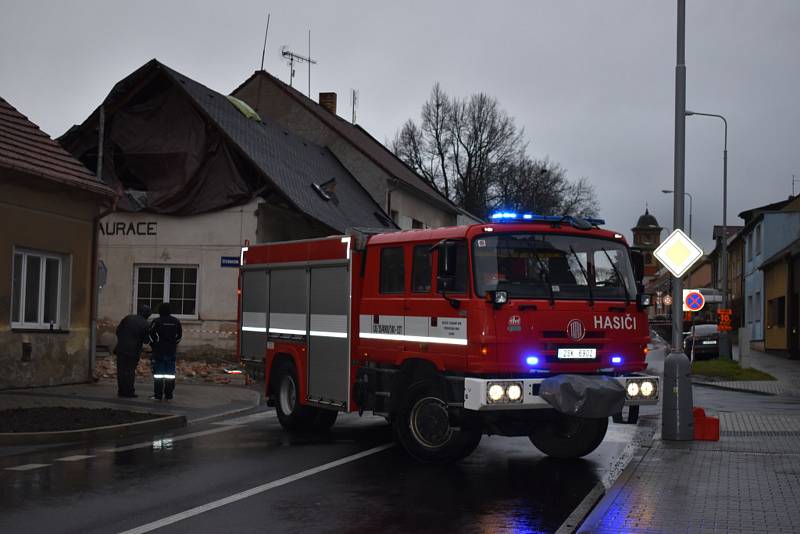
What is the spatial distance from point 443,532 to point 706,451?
5522 millimetres

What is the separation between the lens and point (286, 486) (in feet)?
31.4

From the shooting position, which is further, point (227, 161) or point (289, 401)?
point (227, 161)

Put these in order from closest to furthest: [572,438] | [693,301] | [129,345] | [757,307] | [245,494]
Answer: [245,494]
[572,438]
[129,345]
[693,301]
[757,307]

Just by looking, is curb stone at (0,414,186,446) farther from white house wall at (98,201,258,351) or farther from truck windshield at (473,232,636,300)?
white house wall at (98,201,258,351)

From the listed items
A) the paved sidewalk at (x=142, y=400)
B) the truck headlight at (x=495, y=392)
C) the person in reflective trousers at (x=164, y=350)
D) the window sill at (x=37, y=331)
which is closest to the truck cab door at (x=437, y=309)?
the truck headlight at (x=495, y=392)

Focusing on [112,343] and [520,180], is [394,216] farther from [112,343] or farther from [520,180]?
[520,180]

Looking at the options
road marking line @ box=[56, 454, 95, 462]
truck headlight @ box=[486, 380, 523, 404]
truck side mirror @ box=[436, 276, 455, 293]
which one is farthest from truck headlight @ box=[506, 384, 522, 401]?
road marking line @ box=[56, 454, 95, 462]

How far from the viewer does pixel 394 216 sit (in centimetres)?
4234

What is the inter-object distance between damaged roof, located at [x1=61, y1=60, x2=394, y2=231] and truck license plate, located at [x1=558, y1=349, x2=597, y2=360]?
17950 millimetres

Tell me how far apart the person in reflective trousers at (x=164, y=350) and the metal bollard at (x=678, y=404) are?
838 centimetres

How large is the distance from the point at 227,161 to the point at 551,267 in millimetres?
19213

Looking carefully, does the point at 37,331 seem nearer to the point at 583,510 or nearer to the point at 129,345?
the point at 129,345

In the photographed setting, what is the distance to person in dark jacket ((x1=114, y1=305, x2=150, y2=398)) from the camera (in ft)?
57.2

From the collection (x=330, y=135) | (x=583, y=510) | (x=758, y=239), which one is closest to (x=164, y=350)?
(x=583, y=510)
